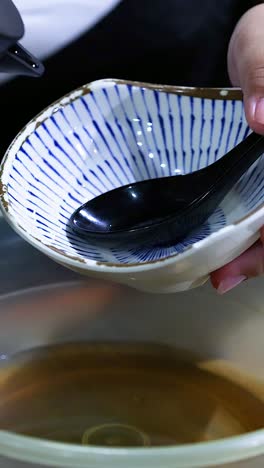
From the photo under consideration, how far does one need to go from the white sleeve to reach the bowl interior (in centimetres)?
17

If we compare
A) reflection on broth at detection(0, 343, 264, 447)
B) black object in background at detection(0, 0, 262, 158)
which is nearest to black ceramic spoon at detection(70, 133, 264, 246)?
reflection on broth at detection(0, 343, 264, 447)

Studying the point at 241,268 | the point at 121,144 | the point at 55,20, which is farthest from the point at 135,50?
the point at 241,268

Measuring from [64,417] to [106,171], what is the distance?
0.63ft

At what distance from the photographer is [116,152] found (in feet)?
1.78

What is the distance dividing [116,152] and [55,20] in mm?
201

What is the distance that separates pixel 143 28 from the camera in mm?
696

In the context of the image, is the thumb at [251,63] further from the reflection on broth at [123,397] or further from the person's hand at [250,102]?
the reflection on broth at [123,397]

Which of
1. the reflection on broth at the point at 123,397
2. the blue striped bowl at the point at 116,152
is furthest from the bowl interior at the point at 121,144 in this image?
the reflection on broth at the point at 123,397

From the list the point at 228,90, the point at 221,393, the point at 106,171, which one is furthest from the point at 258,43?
the point at 221,393

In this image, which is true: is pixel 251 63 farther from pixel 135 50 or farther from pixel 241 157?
pixel 135 50

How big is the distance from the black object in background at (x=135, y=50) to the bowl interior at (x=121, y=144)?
175 mm

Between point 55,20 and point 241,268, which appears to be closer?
point 241,268

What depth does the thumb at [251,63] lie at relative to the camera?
1.54ft

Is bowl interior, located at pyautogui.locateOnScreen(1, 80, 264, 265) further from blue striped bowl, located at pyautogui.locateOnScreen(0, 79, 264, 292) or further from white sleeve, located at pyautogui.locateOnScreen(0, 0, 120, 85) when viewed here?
white sleeve, located at pyautogui.locateOnScreen(0, 0, 120, 85)
